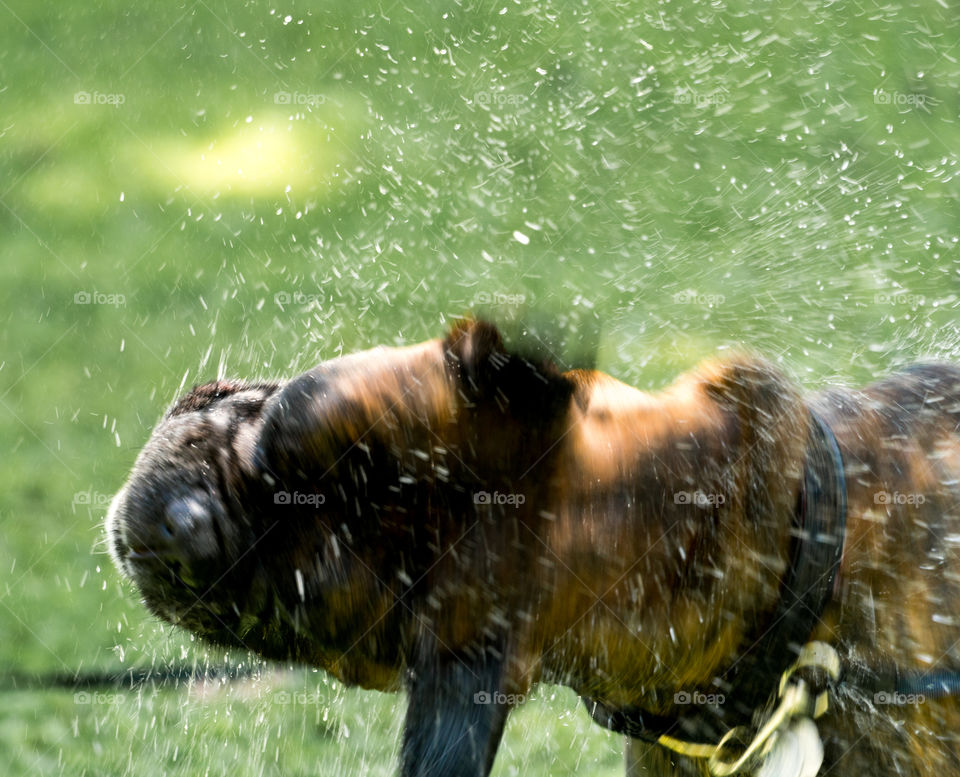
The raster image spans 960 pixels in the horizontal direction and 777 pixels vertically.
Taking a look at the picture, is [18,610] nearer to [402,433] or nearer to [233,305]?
[233,305]

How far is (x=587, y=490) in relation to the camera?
196 centimetres

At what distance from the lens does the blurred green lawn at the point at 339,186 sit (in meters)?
5.21

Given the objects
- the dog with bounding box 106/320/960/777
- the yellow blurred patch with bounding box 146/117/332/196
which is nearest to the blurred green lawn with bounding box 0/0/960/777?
the yellow blurred patch with bounding box 146/117/332/196

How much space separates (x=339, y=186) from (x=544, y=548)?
5.05 metres

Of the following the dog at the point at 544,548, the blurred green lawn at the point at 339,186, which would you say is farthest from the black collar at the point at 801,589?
the blurred green lawn at the point at 339,186

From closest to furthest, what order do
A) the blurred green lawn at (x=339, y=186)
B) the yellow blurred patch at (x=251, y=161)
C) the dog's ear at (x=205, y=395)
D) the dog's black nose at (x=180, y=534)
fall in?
the dog's black nose at (x=180, y=534), the dog's ear at (x=205, y=395), the blurred green lawn at (x=339, y=186), the yellow blurred patch at (x=251, y=161)

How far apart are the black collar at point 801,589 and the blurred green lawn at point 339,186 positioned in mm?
2468

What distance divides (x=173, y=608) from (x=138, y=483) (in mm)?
204

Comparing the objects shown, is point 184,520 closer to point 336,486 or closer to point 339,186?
point 336,486

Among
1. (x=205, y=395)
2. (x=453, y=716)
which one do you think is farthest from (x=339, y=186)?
(x=453, y=716)

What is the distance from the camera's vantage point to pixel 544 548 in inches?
75.3

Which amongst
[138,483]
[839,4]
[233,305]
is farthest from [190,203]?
[138,483]

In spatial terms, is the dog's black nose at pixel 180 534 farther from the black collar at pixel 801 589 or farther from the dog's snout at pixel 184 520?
the black collar at pixel 801 589

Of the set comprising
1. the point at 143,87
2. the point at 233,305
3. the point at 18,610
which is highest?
the point at 143,87
